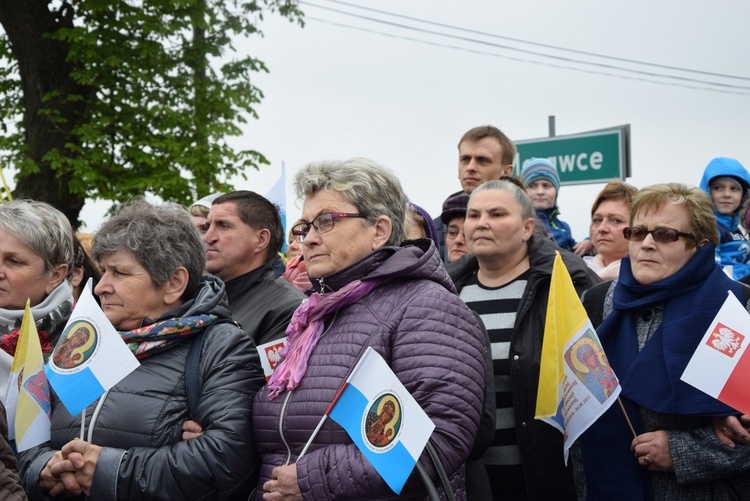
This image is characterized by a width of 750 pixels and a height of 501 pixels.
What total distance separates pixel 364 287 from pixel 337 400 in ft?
1.46

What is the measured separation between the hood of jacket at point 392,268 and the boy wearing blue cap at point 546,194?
10.5 ft

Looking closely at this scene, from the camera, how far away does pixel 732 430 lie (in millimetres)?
3326

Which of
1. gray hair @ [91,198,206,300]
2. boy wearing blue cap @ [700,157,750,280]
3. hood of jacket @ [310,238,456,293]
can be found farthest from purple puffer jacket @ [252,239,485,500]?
boy wearing blue cap @ [700,157,750,280]

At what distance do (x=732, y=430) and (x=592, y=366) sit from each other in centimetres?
56

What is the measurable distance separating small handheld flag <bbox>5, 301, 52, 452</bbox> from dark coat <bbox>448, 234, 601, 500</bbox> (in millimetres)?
1928

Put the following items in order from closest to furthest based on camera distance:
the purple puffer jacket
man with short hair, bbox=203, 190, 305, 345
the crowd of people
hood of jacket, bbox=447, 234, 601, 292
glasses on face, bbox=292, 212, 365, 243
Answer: the purple puffer jacket, the crowd of people, glasses on face, bbox=292, 212, 365, 243, hood of jacket, bbox=447, 234, 601, 292, man with short hair, bbox=203, 190, 305, 345

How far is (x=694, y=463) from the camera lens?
3.35 meters

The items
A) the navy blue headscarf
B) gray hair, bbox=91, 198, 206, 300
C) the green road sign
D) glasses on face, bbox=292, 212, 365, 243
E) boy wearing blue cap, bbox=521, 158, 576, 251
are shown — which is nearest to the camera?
glasses on face, bbox=292, 212, 365, 243

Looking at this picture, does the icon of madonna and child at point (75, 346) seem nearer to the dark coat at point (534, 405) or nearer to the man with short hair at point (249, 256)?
the man with short hair at point (249, 256)

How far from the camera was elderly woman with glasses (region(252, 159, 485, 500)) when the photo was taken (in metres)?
2.69

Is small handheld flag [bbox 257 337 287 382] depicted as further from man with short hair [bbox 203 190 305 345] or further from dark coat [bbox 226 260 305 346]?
man with short hair [bbox 203 190 305 345]

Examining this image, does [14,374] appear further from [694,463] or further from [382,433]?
[694,463]

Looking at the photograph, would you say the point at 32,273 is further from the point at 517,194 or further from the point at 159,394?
the point at 517,194

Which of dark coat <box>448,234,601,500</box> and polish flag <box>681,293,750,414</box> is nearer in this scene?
polish flag <box>681,293,750,414</box>
